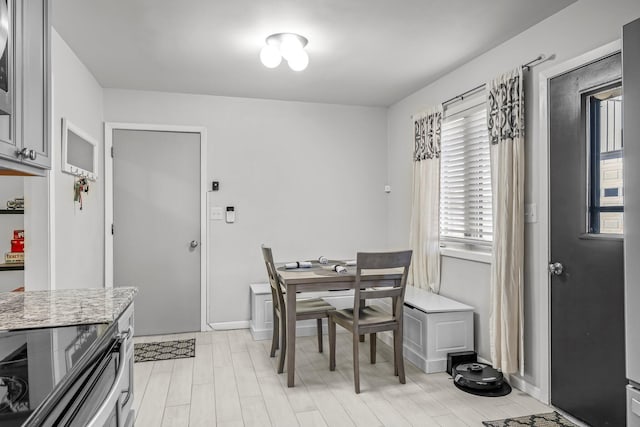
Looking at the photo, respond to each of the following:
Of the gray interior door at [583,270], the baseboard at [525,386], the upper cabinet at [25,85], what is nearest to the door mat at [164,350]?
the upper cabinet at [25,85]

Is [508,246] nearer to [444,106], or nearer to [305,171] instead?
[444,106]

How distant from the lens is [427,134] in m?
4.08

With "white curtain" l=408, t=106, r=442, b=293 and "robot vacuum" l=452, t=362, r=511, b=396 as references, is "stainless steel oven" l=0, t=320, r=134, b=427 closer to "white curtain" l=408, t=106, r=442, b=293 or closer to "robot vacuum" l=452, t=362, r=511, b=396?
"robot vacuum" l=452, t=362, r=511, b=396

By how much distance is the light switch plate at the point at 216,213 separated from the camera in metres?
4.57

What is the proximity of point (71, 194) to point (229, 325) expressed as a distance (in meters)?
2.08

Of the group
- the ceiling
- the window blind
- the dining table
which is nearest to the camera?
the ceiling

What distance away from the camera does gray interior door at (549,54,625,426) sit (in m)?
2.29

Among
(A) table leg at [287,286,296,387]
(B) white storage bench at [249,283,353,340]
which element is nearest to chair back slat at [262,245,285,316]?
(A) table leg at [287,286,296,387]

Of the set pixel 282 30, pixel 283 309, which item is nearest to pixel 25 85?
pixel 282 30

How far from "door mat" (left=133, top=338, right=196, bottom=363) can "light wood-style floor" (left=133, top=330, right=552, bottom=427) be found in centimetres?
13

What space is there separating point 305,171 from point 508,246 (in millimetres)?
2529

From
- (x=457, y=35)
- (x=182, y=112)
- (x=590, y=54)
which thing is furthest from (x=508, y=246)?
(x=182, y=112)

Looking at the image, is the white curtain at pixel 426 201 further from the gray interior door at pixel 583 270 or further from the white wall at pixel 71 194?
the white wall at pixel 71 194

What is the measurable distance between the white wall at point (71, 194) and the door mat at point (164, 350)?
29.3 inches
